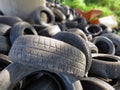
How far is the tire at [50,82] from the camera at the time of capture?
357cm

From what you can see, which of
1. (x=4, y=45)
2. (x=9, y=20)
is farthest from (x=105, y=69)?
(x=9, y=20)

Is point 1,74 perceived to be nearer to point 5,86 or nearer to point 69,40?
point 5,86

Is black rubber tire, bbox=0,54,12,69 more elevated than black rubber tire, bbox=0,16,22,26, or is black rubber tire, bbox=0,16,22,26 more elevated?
black rubber tire, bbox=0,16,22,26

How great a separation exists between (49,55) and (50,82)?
46 cm

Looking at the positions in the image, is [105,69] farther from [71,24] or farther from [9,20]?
[71,24]

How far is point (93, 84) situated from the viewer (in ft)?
12.7

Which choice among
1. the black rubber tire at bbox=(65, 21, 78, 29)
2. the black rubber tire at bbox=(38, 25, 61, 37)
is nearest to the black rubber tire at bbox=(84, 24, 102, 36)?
the black rubber tire at bbox=(65, 21, 78, 29)

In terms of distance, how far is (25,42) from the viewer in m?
3.61

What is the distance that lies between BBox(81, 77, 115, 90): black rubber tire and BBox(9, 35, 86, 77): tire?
285 mm

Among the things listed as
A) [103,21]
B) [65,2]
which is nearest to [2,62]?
[103,21]

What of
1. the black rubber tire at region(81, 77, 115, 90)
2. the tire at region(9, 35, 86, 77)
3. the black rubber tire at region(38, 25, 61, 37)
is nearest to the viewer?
the tire at region(9, 35, 86, 77)

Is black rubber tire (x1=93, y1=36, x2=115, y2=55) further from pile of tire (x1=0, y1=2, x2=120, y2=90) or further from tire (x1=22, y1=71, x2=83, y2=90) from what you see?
tire (x1=22, y1=71, x2=83, y2=90)

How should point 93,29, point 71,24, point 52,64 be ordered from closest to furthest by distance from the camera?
point 52,64, point 71,24, point 93,29

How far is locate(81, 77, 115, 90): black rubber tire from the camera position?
3.83m
